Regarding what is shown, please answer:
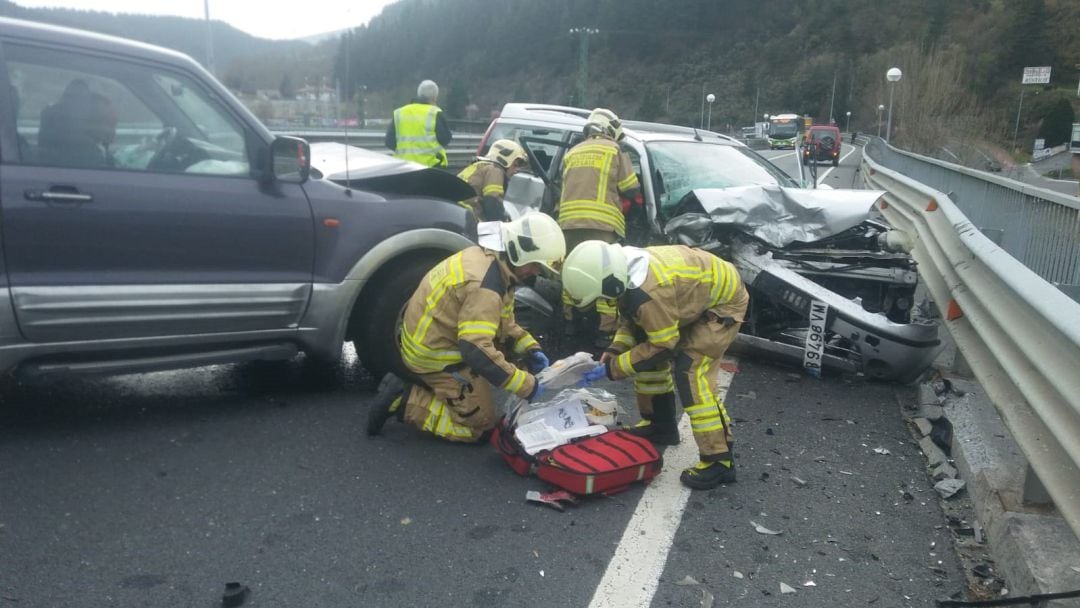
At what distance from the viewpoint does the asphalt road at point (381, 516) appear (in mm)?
3035

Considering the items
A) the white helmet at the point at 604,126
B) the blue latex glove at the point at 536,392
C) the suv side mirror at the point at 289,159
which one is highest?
A: the white helmet at the point at 604,126

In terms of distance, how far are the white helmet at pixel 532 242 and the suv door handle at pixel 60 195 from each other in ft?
6.39

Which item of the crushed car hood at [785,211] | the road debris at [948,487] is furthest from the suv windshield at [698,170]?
the road debris at [948,487]

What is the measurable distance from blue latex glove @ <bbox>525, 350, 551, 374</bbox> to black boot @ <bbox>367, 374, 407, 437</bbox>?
2.20 ft

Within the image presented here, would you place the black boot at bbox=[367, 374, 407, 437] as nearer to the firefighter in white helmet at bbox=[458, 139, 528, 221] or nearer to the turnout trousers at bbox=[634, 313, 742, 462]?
the turnout trousers at bbox=[634, 313, 742, 462]

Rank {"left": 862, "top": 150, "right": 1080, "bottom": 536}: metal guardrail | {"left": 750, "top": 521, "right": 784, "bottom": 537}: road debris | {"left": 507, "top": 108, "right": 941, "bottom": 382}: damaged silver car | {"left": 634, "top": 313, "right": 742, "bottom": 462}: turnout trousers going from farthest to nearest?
{"left": 507, "top": 108, "right": 941, "bottom": 382}: damaged silver car < {"left": 634, "top": 313, "right": 742, "bottom": 462}: turnout trousers < {"left": 750, "top": 521, "right": 784, "bottom": 537}: road debris < {"left": 862, "top": 150, "right": 1080, "bottom": 536}: metal guardrail

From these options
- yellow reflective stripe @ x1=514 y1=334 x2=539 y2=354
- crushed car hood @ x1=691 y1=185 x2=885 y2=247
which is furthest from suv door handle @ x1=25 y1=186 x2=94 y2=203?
crushed car hood @ x1=691 y1=185 x2=885 y2=247

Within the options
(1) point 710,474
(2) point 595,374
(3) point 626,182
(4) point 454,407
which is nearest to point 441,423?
(4) point 454,407

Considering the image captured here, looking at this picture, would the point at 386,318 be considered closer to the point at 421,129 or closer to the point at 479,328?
the point at 479,328

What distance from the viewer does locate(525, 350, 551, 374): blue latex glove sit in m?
4.44

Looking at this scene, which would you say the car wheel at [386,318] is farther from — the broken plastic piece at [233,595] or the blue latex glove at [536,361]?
the broken plastic piece at [233,595]

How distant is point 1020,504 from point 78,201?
4.25 metres

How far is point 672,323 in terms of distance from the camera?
13.0 ft

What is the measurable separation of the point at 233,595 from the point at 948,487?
3112mm
